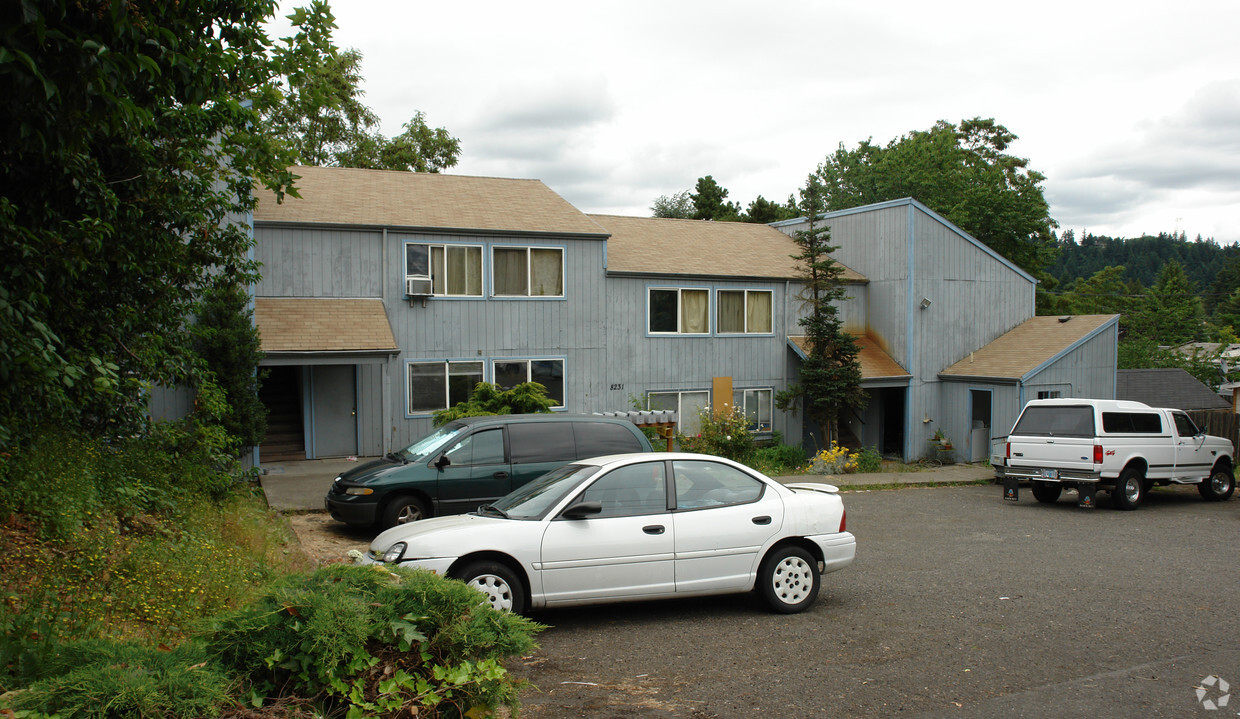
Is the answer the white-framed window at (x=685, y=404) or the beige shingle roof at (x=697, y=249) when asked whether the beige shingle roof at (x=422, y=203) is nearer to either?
the beige shingle roof at (x=697, y=249)

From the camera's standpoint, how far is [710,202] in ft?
165

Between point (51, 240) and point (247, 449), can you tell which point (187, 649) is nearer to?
point (51, 240)

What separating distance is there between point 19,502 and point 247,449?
382 inches

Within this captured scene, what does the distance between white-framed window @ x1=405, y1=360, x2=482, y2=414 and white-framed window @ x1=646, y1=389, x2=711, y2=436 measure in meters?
4.74

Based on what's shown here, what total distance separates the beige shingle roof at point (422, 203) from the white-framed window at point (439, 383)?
3.14m

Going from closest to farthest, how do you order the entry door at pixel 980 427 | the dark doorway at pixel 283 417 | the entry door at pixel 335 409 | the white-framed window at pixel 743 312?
the dark doorway at pixel 283 417 < the entry door at pixel 335 409 < the white-framed window at pixel 743 312 < the entry door at pixel 980 427

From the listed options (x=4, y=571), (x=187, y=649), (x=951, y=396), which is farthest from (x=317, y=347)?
(x=951, y=396)

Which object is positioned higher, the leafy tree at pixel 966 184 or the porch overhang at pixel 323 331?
the leafy tree at pixel 966 184

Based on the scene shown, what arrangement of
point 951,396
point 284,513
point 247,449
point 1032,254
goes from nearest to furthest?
point 284,513, point 247,449, point 951,396, point 1032,254

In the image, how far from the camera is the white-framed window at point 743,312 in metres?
22.5

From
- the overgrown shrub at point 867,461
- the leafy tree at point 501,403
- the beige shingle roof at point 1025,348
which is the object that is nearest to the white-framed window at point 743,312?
the overgrown shrub at point 867,461

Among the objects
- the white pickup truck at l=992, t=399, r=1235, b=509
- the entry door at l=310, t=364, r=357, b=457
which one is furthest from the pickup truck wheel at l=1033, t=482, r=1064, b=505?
the entry door at l=310, t=364, r=357, b=457

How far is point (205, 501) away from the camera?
9.71 metres

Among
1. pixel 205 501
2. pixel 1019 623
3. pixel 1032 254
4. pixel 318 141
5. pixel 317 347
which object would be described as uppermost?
pixel 318 141
